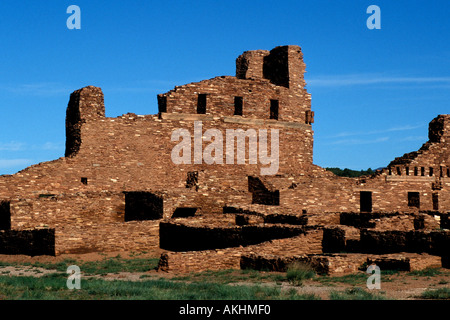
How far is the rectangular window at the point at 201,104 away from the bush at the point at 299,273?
1883cm

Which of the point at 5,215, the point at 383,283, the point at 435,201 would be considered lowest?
the point at 383,283

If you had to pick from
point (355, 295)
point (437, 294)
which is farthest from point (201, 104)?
point (437, 294)

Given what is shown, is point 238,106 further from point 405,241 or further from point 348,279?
point 348,279

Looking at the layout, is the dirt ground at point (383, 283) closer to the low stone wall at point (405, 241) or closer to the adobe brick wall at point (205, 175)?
the low stone wall at point (405, 241)

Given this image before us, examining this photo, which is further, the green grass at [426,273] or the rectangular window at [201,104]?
the rectangular window at [201,104]

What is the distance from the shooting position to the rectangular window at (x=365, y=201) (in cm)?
3169

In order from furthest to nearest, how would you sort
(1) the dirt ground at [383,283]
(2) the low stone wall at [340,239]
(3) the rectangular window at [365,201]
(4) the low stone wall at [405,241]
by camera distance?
1. (3) the rectangular window at [365,201]
2. (2) the low stone wall at [340,239]
3. (4) the low stone wall at [405,241]
4. (1) the dirt ground at [383,283]

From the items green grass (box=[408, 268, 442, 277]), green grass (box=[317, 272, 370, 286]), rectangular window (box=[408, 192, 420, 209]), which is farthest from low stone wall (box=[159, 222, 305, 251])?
rectangular window (box=[408, 192, 420, 209])

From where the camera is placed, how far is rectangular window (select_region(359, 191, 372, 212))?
3169cm

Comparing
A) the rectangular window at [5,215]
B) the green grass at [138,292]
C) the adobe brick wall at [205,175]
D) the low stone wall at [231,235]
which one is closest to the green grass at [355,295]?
the green grass at [138,292]

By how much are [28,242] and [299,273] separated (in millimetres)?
Result: 10861

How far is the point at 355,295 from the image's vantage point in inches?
458

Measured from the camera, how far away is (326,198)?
29250 millimetres
